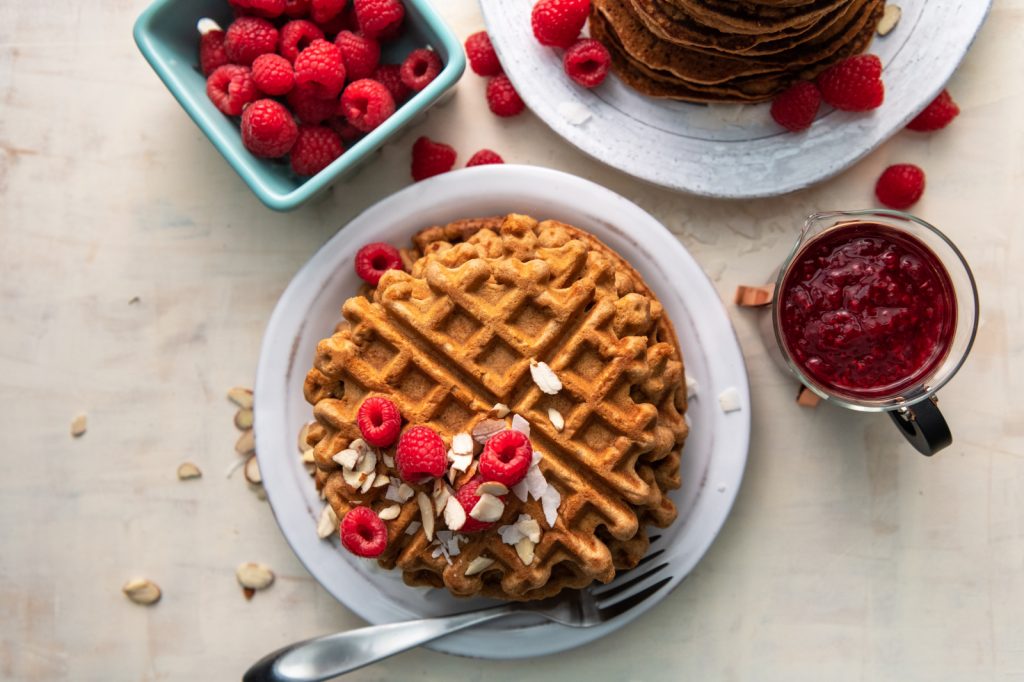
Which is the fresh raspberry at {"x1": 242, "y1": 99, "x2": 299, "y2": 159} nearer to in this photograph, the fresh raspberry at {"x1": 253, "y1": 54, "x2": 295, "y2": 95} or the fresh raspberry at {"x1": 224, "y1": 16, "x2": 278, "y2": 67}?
the fresh raspberry at {"x1": 253, "y1": 54, "x2": 295, "y2": 95}

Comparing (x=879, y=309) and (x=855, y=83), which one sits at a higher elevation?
(x=855, y=83)

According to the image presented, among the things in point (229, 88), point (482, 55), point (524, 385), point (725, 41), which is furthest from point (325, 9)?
point (524, 385)

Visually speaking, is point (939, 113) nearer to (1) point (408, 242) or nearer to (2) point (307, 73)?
(1) point (408, 242)

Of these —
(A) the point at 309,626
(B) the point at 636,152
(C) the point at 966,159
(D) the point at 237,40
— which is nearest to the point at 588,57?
(B) the point at 636,152

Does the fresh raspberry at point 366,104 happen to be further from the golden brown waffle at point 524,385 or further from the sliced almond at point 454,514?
the sliced almond at point 454,514

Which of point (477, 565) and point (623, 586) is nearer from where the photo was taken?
point (477, 565)

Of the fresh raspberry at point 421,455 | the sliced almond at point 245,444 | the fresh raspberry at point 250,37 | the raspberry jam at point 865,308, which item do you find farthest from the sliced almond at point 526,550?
the fresh raspberry at point 250,37

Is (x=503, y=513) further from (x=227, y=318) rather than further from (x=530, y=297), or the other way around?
(x=227, y=318)
